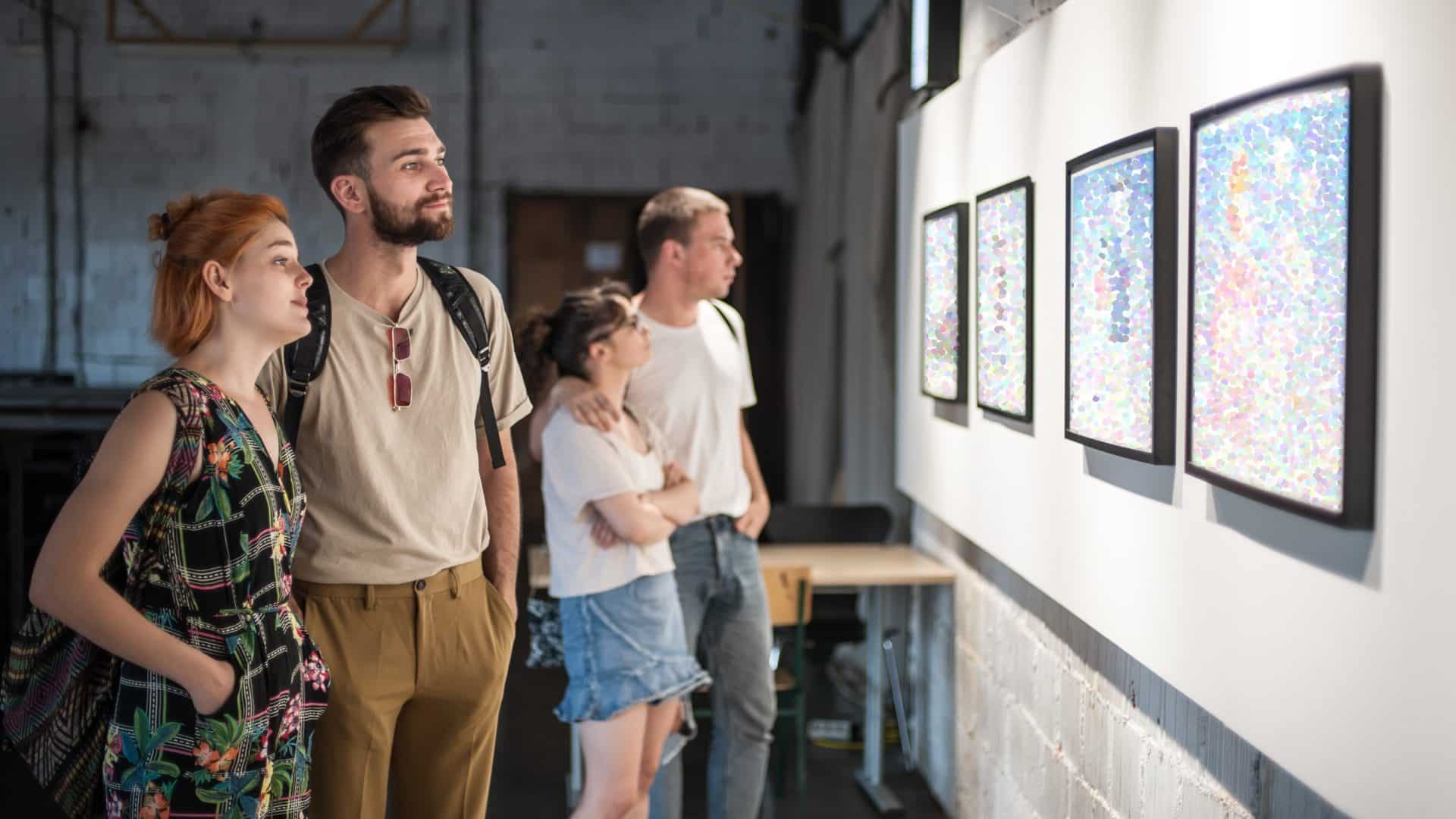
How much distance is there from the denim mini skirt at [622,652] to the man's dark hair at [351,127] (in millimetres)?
1115

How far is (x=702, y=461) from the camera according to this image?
3.19 metres

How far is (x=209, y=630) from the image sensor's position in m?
1.75

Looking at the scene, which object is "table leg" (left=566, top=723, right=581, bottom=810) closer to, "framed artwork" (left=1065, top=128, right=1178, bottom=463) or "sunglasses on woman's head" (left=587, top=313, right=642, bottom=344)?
"sunglasses on woman's head" (left=587, top=313, right=642, bottom=344)

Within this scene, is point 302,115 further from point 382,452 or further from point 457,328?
point 382,452

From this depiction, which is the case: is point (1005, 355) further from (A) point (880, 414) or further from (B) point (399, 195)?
(A) point (880, 414)

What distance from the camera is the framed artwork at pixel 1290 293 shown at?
162 cm

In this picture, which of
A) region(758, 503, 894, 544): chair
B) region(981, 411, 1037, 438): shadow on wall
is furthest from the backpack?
region(758, 503, 894, 544): chair

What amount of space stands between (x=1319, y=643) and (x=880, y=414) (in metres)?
3.94

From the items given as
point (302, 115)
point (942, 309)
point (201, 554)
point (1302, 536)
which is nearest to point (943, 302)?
point (942, 309)

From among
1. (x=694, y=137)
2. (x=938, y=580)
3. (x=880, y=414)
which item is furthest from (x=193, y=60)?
(x=938, y=580)

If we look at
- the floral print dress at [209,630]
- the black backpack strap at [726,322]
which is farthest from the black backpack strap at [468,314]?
the black backpack strap at [726,322]

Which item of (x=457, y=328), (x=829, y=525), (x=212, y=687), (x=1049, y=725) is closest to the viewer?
(x=212, y=687)

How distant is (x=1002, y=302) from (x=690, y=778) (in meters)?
2.07

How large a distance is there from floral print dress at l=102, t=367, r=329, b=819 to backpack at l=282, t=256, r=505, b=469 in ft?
0.52
